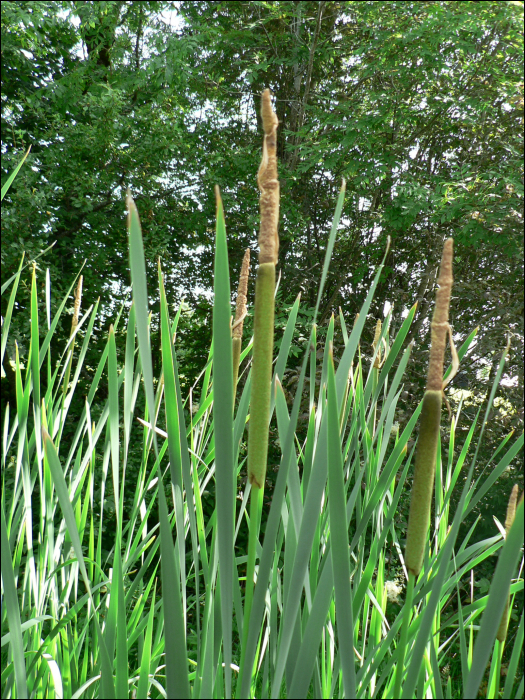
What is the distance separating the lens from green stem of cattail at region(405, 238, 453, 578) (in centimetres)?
29

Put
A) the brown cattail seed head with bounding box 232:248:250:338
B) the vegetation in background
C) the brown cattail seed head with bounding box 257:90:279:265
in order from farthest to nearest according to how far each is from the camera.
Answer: the vegetation in background → the brown cattail seed head with bounding box 232:248:250:338 → the brown cattail seed head with bounding box 257:90:279:265

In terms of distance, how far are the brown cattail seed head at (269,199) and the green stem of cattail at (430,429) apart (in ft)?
0.31

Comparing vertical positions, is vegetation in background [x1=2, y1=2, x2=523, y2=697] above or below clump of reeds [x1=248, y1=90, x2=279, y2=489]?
above

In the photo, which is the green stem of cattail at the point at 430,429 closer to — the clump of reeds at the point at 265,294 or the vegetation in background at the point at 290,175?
the clump of reeds at the point at 265,294

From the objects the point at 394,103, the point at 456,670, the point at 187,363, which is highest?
the point at 394,103

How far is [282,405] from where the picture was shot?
1.57ft

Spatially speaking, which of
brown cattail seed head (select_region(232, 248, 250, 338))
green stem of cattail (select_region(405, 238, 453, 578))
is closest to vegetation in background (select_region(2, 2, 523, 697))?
brown cattail seed head (select_region(232, 248, 250, 338))

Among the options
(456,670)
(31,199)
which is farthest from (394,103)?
(456,670)

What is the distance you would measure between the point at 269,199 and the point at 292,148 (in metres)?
2.70

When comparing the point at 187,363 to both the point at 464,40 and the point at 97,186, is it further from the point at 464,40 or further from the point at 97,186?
the point at 464,40

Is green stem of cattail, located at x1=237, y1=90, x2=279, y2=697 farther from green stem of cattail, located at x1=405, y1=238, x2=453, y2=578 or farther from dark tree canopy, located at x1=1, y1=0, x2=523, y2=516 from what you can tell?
dark tree canopy, located at x1=1, y1=0, x2=523, y2=516

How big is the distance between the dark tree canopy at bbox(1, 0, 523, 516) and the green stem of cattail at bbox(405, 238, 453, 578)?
2.19 metres

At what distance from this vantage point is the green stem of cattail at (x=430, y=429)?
0.95ft

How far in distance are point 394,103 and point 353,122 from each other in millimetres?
287
